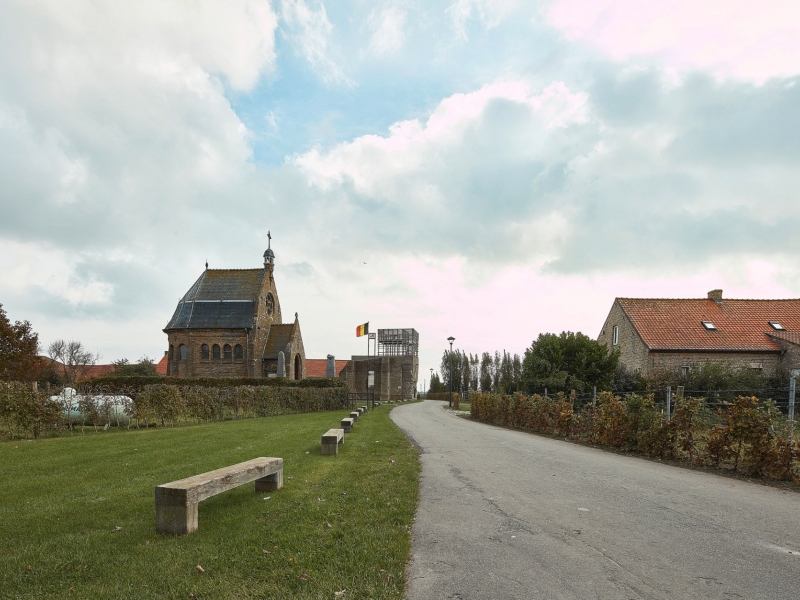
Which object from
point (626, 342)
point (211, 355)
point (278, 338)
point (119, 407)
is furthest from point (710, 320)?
point (211, 355)

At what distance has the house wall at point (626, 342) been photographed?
30062 millimetres

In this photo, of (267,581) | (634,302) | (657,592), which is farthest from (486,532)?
(634,302)

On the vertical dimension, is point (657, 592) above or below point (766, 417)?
below

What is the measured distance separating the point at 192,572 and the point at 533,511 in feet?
12.8

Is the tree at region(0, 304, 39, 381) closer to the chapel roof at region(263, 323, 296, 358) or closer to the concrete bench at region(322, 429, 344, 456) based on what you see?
the chapel roof at region(263, 323, 296, 358)

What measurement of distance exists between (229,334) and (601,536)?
41.8m

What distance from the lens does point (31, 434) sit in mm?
13922

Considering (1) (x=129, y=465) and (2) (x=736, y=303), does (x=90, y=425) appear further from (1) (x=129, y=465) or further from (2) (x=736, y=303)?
(2) (x=736, y=303)

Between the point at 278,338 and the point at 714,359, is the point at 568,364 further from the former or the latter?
the point at 278,338

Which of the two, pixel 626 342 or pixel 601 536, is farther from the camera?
pixel 626 342

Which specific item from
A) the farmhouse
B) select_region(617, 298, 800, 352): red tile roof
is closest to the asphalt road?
the farmhouse

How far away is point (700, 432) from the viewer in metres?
10.1

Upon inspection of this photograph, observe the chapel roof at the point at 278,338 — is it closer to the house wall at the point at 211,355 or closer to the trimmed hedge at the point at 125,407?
the house wall at the point at 211,355

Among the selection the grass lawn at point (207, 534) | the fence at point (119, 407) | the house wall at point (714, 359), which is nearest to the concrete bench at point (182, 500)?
the grass lawn at point (207, 534)
